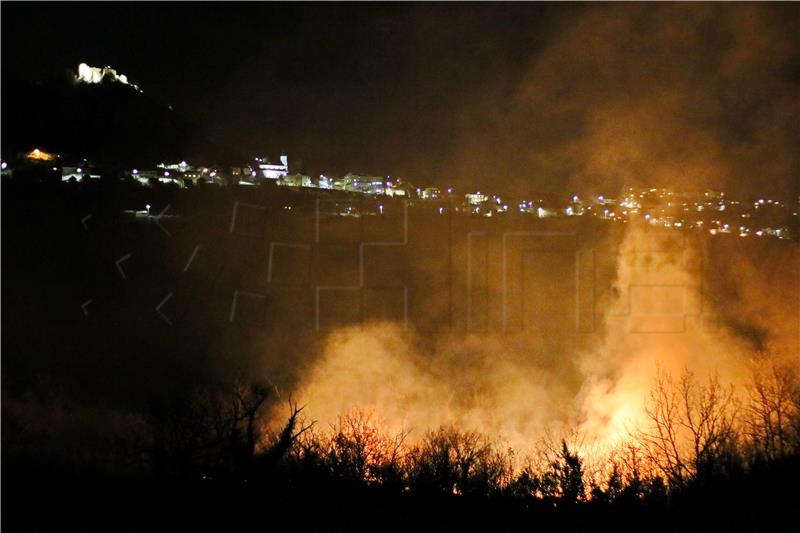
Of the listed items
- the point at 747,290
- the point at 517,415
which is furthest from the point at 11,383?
the point at 747,290

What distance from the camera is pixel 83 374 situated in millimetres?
15719

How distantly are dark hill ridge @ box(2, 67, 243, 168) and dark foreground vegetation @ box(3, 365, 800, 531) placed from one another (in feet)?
76.3

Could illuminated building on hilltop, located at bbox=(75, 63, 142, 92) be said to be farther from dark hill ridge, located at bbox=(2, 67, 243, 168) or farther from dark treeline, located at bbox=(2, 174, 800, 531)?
dark treeline, located at bbox=(2, 174, 800, 531)

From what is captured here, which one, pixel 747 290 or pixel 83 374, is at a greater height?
pixel 747 290

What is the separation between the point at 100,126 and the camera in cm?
3488

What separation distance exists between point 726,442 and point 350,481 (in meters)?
6.24

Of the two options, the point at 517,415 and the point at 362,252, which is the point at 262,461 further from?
the point at 362,252

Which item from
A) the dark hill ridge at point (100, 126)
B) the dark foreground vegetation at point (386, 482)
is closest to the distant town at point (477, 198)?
the dark hill ridge at point (100, 126)

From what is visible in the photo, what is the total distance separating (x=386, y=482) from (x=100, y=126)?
32.6 metres

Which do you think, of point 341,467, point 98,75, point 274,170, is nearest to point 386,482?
point 341,467

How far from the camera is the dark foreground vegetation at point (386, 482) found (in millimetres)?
8039

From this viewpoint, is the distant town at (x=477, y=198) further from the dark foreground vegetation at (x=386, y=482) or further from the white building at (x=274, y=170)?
the dark foreground vegetation at (x=386, y=482)

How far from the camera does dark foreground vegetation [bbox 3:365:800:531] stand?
804cm

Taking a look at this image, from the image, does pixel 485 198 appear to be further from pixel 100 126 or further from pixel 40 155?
pixel 100 126
